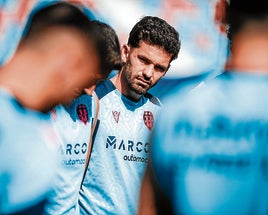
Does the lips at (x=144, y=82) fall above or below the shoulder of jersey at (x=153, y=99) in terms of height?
above

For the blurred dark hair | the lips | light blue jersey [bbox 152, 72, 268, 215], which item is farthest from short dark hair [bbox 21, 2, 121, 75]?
the blurred dark hair

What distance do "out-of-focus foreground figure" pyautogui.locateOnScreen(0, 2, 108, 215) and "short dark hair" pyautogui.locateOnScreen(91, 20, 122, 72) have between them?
1.2 inches

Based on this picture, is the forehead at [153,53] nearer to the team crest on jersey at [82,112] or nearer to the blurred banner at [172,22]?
the blurred banner at [172,22]

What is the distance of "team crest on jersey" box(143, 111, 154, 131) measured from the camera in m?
1.70

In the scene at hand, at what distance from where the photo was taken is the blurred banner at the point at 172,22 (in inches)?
65.9

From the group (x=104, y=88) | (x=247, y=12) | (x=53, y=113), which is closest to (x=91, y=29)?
(x=104, y=88)

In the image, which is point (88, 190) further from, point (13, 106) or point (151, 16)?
point (151, 16)

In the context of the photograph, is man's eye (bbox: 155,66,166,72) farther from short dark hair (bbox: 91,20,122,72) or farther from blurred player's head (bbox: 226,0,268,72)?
blurred player's head (bbox: 226,0,268,72)

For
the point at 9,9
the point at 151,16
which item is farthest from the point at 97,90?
the point at 9,9

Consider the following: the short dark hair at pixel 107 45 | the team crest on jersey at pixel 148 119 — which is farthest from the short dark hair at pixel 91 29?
the team crest on jersey at pixel 148 119

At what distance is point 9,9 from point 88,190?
83 cm

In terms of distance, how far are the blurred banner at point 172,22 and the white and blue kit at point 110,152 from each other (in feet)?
0.58

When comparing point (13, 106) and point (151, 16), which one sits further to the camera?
point (151, 16)

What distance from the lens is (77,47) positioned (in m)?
1.55
